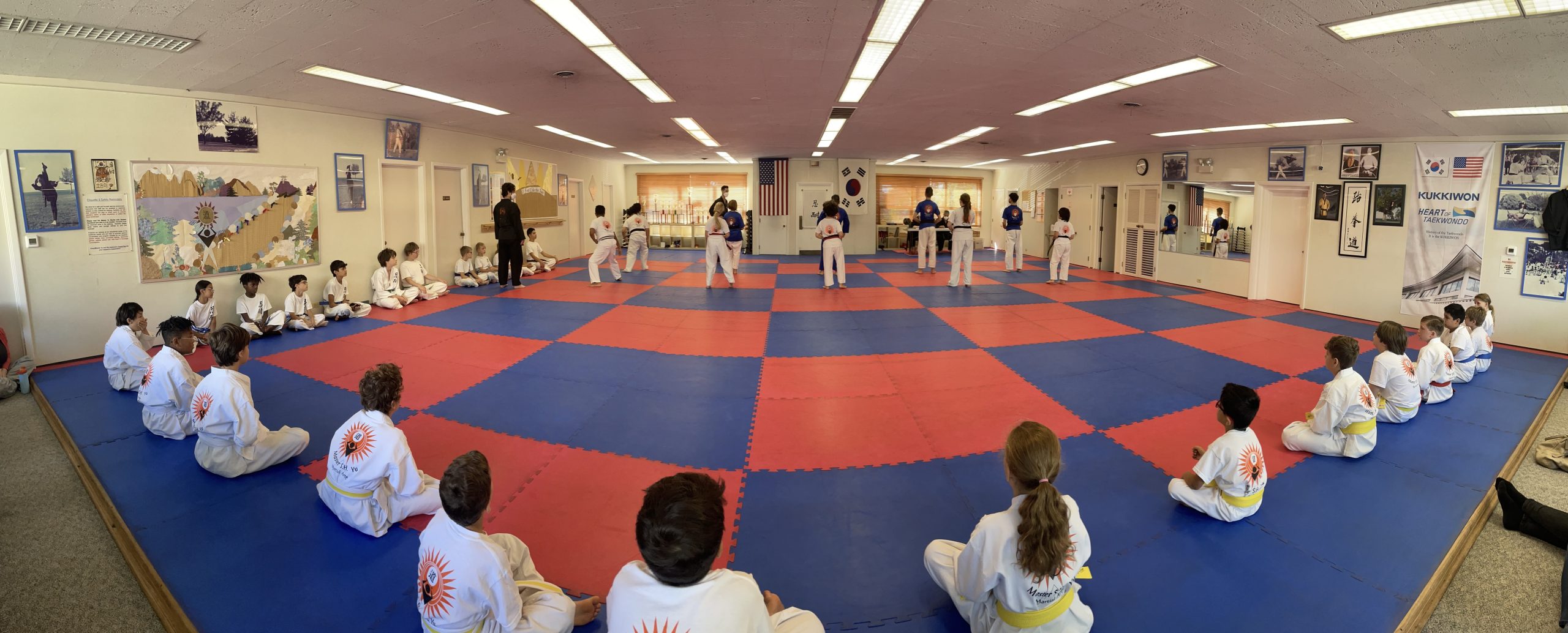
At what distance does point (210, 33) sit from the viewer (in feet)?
15.4

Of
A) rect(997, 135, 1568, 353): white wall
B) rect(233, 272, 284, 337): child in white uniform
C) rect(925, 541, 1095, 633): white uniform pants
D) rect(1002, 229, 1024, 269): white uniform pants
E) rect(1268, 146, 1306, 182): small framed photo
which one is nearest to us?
rect(925, 541, 1095, 633): white uniform pants

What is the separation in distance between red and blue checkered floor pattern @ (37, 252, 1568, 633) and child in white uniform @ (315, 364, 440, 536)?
0.49ft

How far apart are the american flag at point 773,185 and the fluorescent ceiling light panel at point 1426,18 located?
46.7ft

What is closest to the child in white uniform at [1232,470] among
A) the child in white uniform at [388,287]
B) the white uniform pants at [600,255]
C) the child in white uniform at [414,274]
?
the child in white uniform at [388,287]

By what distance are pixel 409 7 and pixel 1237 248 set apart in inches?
673

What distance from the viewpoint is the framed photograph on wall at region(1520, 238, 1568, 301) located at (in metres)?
7.57

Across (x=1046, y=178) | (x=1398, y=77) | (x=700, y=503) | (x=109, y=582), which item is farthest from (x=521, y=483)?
(x=1046, y=178)

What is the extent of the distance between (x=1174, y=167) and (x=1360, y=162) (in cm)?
328

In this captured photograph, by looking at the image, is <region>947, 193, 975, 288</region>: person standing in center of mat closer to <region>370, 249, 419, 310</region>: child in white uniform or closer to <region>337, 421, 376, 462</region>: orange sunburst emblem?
<region>370, 249, 419, 310</region>: child in white uniform

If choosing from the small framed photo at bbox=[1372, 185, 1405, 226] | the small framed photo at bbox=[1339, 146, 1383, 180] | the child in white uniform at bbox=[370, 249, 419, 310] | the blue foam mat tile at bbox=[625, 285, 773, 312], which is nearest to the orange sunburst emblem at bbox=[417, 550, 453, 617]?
the blue foam mat tile at bbox=[625, 285, 773, 312]

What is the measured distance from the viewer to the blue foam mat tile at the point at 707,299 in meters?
9.37

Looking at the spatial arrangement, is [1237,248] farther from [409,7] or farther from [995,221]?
[409,7]

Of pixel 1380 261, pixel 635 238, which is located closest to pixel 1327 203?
pixel 1380 261

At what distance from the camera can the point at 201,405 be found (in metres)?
3.65
